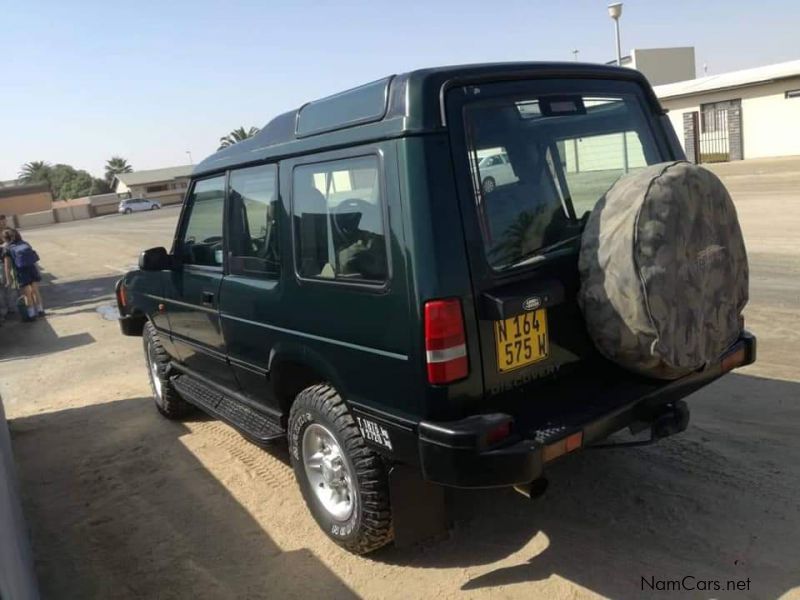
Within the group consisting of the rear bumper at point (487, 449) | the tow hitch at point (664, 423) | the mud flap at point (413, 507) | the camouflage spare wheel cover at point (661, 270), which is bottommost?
the mud flap at point (413, 507)

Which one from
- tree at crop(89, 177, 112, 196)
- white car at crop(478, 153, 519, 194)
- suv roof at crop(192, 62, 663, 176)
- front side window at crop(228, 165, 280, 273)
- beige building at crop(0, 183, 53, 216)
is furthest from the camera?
tree at crop(89, 177, 112, 196)

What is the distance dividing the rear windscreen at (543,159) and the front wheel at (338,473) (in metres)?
1.07

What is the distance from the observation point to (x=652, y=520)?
3.38m

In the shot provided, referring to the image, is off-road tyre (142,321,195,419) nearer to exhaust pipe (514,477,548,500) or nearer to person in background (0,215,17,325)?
exhaust pipe (514,477,548,500)

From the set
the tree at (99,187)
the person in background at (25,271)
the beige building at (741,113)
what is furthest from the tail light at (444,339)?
the tree at (99,187)

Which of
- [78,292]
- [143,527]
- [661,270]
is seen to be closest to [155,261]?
[143,527]

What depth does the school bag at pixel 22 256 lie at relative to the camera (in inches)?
466

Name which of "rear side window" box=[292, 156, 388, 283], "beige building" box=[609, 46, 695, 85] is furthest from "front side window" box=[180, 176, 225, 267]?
"beige building" box=[609, 46, 695, 85]

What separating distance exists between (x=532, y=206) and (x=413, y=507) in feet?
4.86

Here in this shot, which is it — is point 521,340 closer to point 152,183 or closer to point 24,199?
point 24,199

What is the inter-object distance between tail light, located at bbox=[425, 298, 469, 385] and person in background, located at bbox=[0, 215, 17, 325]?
37.3ft

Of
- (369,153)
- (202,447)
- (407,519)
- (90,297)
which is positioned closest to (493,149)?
(369,153)

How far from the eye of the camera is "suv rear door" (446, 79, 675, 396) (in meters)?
2.80

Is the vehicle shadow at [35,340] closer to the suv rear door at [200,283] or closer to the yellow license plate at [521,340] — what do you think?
the suv rear door at [200,283]
